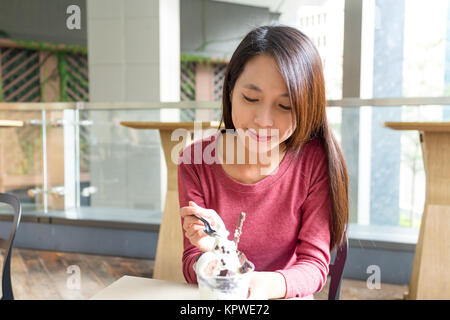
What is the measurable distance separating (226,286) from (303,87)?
0.39 metres

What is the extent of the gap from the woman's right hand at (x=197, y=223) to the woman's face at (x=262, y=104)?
0.19 metres

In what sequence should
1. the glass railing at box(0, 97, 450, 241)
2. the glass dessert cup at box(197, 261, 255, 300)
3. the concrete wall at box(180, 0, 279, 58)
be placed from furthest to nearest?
the concrete wall at box(180, 0, 279, 58) < the glass railing at box(0, 97, 450, 241) < the glass dessert cup at box(197, 261, 255, 300)

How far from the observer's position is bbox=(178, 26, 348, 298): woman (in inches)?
28.2

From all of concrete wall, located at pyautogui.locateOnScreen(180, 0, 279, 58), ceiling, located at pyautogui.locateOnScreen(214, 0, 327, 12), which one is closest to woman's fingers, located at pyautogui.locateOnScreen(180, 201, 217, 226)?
ceiling, located at pyautogui.locateOnScreen(214, 0, 327, 12)

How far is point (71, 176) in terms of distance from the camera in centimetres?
326

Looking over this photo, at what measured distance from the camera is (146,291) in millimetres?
580

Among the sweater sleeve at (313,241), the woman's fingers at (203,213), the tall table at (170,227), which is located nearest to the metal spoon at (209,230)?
the woman's fingers at (203,213)

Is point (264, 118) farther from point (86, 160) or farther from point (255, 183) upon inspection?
point (86, 160)

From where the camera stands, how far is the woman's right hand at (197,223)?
606 mm

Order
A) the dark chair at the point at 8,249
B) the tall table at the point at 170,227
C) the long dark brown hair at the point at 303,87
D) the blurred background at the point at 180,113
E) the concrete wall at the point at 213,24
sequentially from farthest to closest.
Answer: the concrete wall at the point at 213,24 < the blurred background at the point at 180,113 < the tall table at the point at 170,227 < the dark chair at the point at 8,249 < the long dark brown hair at the point at 303,87

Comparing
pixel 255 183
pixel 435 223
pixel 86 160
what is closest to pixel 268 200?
pixel 255 183

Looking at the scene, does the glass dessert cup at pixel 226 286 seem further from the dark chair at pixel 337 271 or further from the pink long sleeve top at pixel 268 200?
the dark chair at pixel 337 271

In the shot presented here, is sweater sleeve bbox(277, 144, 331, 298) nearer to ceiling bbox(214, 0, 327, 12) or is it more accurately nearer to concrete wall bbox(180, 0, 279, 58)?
ceiling bbox(214, 0, 327, 12)

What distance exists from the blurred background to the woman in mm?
1080
